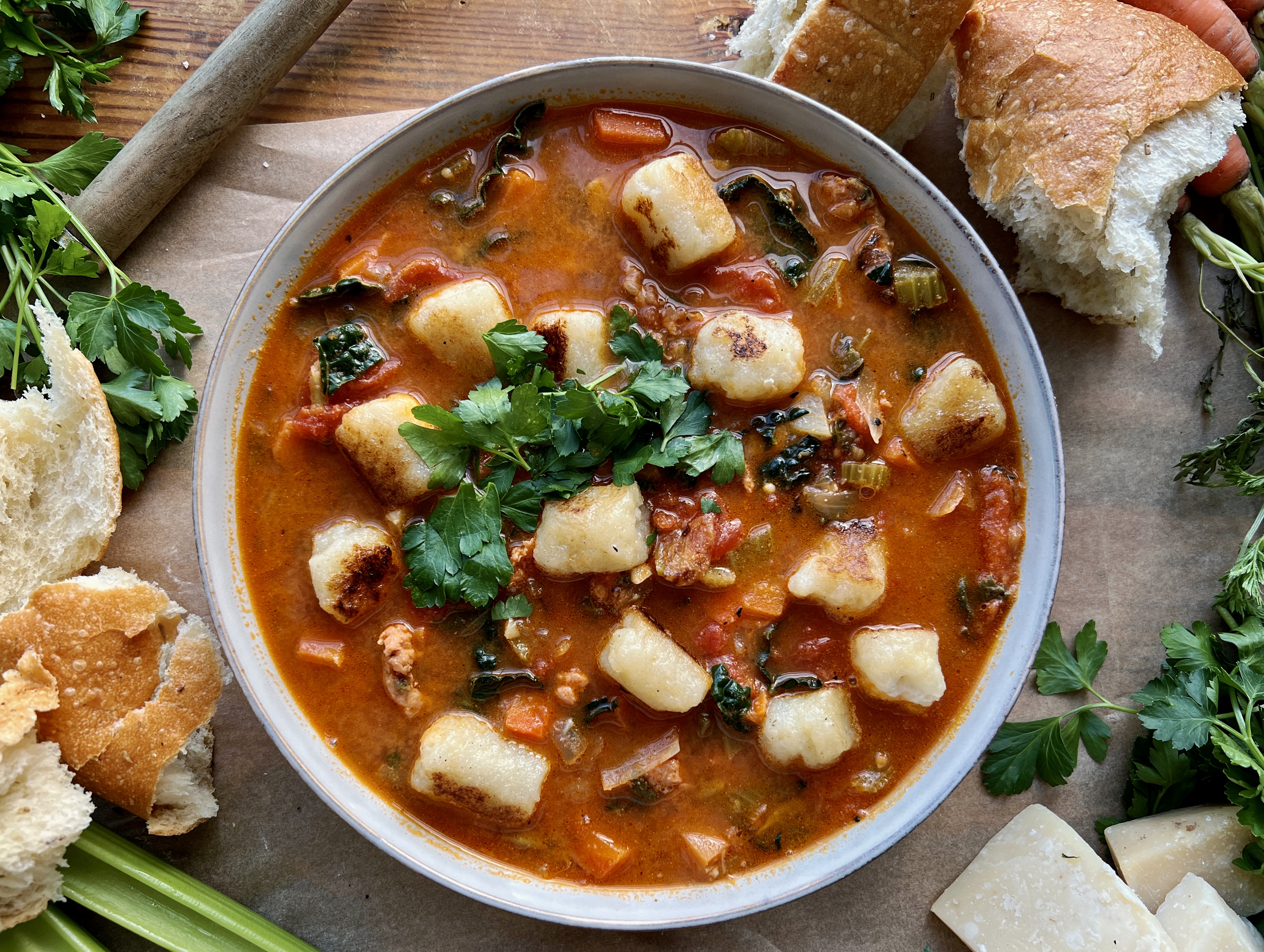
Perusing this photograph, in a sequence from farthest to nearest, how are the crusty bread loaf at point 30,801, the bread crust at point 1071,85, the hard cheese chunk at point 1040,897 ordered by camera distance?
the hard cheese chunk at point 1040,897 < the bread crust at point 1071,85 < the crusty bread loaf at point 30,801

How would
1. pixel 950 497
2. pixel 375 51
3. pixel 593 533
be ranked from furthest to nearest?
pixel 375 51
pixel 950 497
pixel 593 533

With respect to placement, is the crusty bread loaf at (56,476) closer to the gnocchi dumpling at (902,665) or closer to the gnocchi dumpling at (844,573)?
the gnocchi dumpling at (844,573)

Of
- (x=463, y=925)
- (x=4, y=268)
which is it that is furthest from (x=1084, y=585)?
(x=4, y=268)

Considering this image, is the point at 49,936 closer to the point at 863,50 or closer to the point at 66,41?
the point at 66,41

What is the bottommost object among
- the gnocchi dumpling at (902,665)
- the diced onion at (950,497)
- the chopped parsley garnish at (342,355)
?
the gnocchi dumpling at (902,665)

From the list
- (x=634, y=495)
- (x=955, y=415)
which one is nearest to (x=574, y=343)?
(x=634, y=495)

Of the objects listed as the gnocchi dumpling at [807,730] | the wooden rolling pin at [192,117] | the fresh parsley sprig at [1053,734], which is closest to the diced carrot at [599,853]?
the gnocchi dumpling at [807,730]

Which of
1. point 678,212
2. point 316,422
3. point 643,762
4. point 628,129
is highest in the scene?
point 628,129
